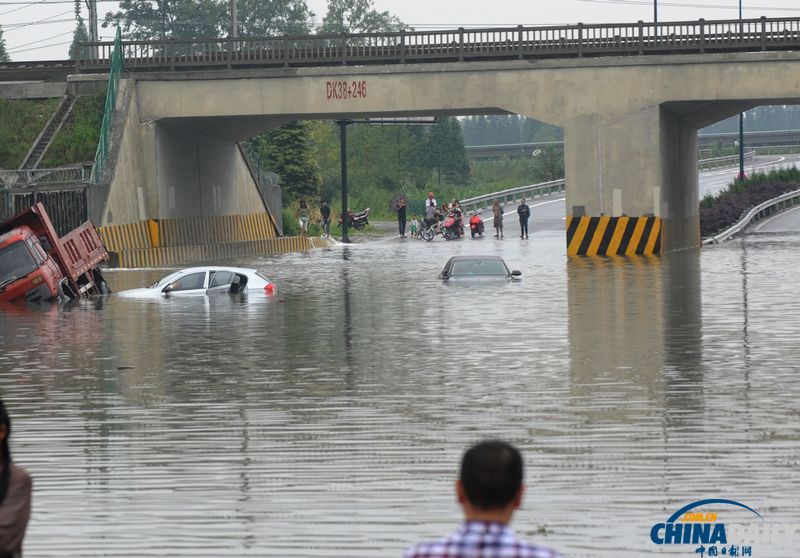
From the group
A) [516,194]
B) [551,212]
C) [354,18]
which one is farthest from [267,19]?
[551,212]

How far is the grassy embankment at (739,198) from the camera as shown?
64.4 m

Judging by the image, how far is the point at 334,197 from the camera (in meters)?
117

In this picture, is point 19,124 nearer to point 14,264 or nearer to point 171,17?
point 14,264

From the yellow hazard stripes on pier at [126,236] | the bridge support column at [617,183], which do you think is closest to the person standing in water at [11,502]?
the yellow hazard stripes on pier at [126,236]

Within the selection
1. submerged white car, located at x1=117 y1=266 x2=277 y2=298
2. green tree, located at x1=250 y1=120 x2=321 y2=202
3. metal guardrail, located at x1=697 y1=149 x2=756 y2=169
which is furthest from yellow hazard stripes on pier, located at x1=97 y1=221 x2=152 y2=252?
metal guardrail, located at x1=697 y1=149 x2=756 y2=169

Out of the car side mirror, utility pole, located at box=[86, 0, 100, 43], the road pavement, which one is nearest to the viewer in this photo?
the car side mirror

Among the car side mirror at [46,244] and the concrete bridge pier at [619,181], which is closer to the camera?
the car side mirror at [46,244]

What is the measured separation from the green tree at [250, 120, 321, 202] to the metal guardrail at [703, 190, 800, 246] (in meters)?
27.4

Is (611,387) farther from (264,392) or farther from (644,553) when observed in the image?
(644,553)

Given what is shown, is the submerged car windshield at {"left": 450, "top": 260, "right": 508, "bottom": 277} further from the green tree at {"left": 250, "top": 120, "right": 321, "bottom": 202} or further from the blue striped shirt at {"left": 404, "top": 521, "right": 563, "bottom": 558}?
the green tree at {"left": 250, "top": 120, "right": 321, "bottom": 202}

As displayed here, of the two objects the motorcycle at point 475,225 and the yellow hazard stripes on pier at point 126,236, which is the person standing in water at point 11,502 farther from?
the motorcycle at point 475,225

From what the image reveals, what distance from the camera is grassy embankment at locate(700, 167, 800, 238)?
64.4 meters

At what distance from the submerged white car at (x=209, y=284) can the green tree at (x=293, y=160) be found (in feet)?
181

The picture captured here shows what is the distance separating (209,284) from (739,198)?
142 ft
